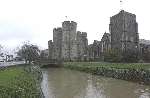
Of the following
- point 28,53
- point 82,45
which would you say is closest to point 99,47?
point 82,45

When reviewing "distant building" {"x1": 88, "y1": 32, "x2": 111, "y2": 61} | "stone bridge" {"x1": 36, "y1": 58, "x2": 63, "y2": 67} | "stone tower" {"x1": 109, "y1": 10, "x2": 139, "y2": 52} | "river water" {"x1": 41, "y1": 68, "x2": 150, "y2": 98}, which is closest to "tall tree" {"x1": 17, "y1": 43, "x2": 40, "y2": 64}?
"stone bridge" {"x1": 36, "y1": 58, "x2": 63, "y2": 67}

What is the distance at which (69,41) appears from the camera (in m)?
122

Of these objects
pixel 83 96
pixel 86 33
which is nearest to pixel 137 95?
pixel 83 96

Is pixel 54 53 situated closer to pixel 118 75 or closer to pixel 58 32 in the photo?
pixel 58 32

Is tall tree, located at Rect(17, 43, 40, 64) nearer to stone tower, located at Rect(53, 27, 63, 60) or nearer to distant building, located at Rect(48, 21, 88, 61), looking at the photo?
distant building, located at Rect(48, 21, 88, 61)

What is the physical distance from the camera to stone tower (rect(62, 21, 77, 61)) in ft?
400

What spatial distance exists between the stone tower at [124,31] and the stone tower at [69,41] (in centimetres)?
2045

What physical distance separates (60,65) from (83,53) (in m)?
27.5

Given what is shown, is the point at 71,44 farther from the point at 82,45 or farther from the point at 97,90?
the point at 97,90

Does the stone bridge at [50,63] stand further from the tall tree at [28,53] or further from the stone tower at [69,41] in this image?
the stone tower at [69,41]

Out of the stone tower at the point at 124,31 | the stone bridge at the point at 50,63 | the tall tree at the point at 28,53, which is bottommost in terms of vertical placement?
the stone bridge at the point at 50,63

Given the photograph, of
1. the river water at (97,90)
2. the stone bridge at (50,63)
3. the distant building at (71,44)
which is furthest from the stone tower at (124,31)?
the river water at (97,90)

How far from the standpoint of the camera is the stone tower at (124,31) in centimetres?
10300

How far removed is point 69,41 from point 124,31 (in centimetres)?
2840
